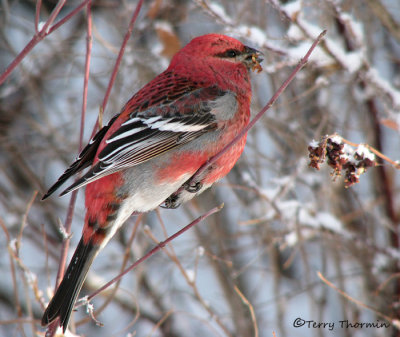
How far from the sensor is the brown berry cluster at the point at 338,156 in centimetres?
205

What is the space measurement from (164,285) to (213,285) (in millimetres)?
624

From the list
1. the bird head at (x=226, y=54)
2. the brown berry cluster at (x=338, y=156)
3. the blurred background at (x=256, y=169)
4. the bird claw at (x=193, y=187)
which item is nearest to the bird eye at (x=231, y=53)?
the bird head at (x=226, y=54)

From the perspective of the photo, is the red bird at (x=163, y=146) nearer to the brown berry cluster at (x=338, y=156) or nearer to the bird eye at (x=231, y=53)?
the bird eye at (x=231, y=53)

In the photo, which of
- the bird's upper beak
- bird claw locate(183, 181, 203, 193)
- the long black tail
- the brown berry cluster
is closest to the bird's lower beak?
the bird's upper beak

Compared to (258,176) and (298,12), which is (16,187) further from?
→ (298,12)

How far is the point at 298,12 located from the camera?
3131 millimetres

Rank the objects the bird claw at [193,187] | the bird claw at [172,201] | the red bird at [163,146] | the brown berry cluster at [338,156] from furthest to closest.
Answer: the bird claw at [172,201]
the bird claw at [193,187]
the red bird at [163,146]
the brown berry cluster at [338,156]

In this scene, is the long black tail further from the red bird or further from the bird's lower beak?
the bird's lower beak

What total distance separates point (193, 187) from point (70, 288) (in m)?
0.82

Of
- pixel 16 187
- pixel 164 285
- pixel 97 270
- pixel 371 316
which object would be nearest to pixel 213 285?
pixel 164 285

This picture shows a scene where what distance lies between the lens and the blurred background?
11.7 feet

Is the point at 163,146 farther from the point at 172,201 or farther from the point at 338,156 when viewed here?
the point at 338,156

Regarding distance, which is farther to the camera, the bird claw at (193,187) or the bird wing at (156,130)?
the bird claw at (193,187)

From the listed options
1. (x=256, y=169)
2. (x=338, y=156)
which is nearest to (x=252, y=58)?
(x=338, y=156)
